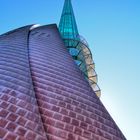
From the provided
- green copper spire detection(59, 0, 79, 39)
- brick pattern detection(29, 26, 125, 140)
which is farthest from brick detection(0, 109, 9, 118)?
green copper spire detection(59, 0, 79, 39)

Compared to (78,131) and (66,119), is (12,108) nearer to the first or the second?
(66,119)

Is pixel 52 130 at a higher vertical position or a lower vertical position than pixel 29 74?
lower

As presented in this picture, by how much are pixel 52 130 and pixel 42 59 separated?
1901mm

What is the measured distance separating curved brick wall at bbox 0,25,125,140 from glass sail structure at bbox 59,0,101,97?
5514mm

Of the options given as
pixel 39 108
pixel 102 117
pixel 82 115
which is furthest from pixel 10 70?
pixel 102 117

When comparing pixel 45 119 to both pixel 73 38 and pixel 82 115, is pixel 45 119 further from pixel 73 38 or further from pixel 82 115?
pixel 73 38

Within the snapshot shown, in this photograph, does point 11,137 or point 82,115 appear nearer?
point 11,137

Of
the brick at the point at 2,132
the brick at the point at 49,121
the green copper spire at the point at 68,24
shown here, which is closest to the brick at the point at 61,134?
the brick at the point at 49,121

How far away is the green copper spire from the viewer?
13692mm

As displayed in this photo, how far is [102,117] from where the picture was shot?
11.3 ft

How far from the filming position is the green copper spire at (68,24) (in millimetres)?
13692

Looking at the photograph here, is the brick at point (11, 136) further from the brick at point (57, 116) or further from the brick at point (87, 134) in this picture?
the brick at point (87, 134)

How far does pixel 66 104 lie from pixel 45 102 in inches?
11.8

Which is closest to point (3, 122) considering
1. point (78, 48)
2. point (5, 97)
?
point (5, 97)
